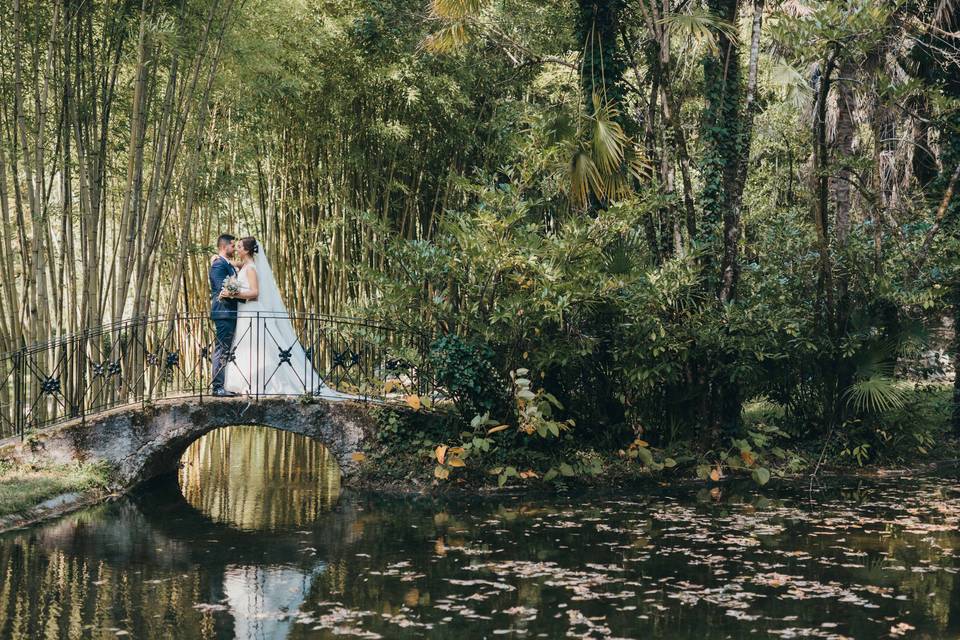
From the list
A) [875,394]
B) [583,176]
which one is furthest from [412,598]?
[875,394]

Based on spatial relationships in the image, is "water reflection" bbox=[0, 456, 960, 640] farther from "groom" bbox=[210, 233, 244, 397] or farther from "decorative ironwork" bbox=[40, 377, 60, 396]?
"groom" bbox=[210, 233, 244, 397]

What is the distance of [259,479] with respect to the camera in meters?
10.1

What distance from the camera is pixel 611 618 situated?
512 cm

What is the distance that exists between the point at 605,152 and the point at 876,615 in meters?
5.20

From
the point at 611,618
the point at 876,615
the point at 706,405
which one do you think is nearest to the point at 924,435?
the point at 706,405

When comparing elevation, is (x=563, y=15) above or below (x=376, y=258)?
above

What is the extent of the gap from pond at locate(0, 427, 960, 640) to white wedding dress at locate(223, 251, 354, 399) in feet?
3.22

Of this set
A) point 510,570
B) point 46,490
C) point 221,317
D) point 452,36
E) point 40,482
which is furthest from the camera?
point 452,36

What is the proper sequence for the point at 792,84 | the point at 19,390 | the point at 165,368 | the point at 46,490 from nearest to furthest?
the point at 46,490, the point at 19,390, the point at 165,368, the point at 792,84

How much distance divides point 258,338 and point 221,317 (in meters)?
0.40

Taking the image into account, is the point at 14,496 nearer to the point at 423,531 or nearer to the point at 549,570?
the point at 423,531

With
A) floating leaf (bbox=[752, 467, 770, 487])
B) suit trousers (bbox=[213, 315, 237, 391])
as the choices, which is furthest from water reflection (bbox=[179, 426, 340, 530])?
floating leaf (bbox=[752, 467, 770, 487])

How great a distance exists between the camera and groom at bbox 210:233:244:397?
9.28 meters

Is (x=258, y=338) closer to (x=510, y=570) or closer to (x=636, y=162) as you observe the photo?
(x=636, y=162)
